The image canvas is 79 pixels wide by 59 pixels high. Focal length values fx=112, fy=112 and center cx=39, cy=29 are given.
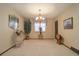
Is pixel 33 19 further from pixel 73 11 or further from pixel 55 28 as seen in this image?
pixel 73 11

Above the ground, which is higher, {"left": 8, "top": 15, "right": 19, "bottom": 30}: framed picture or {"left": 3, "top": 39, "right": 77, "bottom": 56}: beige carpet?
{"left": 8, "top": 15, "right": 19, "bottom": 30}: framed picture

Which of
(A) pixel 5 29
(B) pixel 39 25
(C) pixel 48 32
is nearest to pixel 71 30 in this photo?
(C) pixel 48 32

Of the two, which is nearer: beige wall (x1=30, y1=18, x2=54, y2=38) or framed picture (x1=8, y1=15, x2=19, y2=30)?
framed picture (x1=8, y1=15, x2=19, y2=30)

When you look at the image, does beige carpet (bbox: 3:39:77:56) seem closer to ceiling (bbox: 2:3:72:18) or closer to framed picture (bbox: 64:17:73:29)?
framed picture (bbox: 64:17:73:29)

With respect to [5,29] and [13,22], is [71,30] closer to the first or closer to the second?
[13,22]

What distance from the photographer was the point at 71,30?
2.06m

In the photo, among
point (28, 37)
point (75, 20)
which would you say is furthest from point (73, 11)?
point (28, 37)

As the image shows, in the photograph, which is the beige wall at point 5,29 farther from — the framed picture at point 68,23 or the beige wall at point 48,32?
the framed picture at point 68,23

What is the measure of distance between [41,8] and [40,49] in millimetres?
749

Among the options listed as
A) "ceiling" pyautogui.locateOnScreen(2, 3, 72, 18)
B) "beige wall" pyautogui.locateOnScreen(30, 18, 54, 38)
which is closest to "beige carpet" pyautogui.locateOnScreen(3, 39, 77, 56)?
"beige wall" pyautogui.locateOnScreen(30, 18, 54, 38)

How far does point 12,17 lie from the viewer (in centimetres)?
205

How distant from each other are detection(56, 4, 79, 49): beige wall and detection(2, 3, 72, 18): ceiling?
0.10 metres

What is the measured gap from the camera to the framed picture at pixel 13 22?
80.5 inches

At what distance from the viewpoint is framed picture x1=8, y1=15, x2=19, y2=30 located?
2.04 meters
